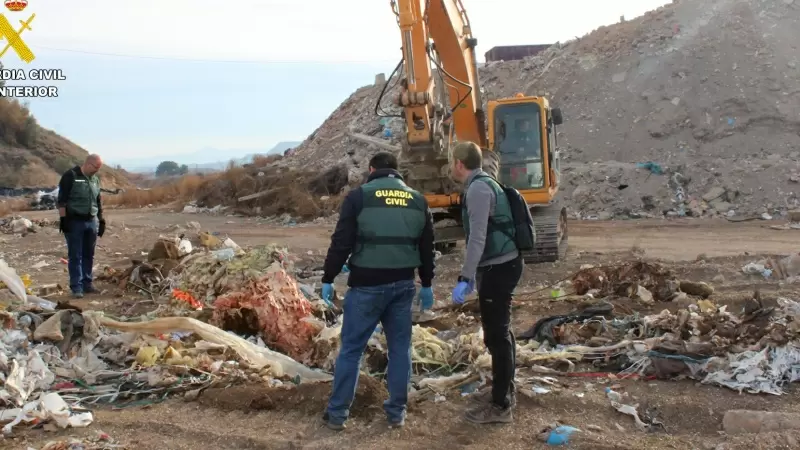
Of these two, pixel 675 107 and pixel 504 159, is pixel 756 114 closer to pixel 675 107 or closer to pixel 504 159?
pixel 675 107

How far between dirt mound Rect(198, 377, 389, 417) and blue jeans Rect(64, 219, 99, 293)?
15.5ft

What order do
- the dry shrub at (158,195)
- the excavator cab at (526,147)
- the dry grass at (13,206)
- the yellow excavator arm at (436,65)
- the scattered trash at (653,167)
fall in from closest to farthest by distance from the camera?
1. the yellow excavator arm at (436,65)
2. the excavator cab at (526,147)
3. the scattered trash at (653,167)
4. the dry grass at (13,206)
5. the dry shrub at (158,195)

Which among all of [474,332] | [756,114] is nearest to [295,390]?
[474,332]

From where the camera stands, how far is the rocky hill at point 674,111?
752 inches

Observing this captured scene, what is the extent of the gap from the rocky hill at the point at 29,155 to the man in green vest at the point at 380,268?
1682 inches

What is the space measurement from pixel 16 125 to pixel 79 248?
43.9m

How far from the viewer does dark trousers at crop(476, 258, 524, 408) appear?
4824 millimetres

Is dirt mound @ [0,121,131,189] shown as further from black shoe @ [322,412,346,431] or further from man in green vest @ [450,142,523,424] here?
man in green vest @ [450,142,523,424]

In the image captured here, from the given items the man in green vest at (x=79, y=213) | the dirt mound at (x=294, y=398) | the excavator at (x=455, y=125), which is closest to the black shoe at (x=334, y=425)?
the dirt mound at (x=294, y=398)

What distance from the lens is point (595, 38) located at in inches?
1166

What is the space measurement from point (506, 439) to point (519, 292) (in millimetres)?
4768

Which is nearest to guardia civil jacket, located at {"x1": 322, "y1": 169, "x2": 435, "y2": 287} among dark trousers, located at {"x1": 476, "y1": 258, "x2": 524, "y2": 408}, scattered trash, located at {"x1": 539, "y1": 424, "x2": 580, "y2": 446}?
dark trousers, located at {"x1": 476, "y1": 258, "x2": 524, "y2": 408}

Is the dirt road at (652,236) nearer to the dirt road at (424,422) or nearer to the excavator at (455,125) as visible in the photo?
the excavator at (455,125)

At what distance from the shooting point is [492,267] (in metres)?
4.83
